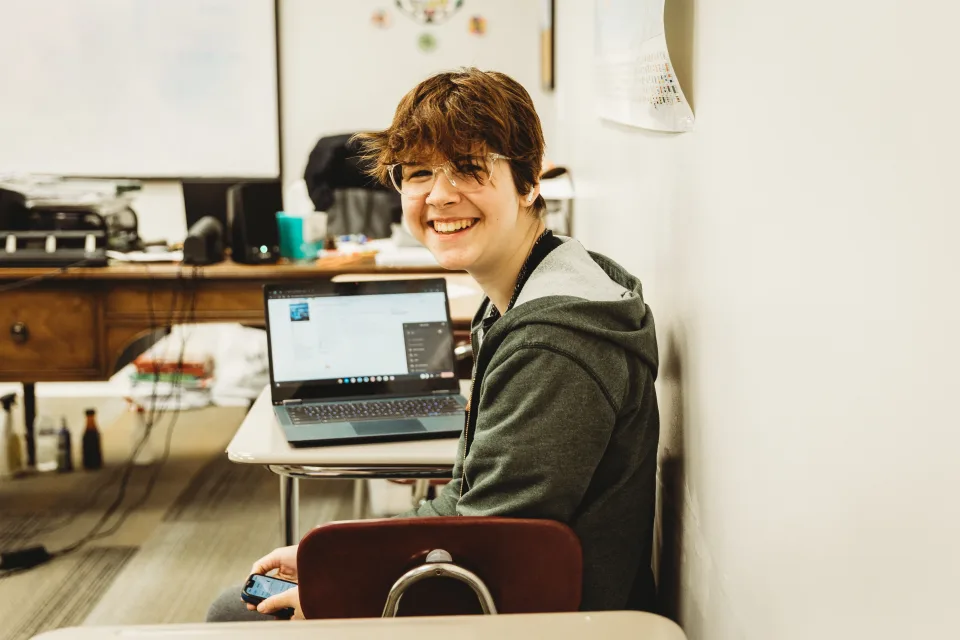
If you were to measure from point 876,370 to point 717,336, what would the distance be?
1.53 feet

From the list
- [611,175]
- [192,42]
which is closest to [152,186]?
[192,42]

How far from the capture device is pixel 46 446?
356cm

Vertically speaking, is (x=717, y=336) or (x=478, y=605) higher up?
(x=717, y=336)

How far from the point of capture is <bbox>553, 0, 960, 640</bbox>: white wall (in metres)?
0.52

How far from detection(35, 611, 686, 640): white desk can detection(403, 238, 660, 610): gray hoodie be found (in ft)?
0.70

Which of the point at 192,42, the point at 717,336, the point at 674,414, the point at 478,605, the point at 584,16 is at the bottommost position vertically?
the point at 478,605

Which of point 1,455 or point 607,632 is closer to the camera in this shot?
point 607,632

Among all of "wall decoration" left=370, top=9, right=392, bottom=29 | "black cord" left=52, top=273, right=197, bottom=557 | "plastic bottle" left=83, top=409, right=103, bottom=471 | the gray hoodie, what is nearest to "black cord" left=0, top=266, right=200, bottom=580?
"black cord" left=52, top=273, right=197, bottom=557

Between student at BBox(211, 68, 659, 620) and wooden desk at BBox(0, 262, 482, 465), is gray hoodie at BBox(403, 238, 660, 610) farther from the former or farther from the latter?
wooden desk at BBox(0, 262, 482, 465)

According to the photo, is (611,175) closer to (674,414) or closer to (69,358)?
(674,414)

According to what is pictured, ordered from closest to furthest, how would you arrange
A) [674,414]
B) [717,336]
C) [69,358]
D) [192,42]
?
[717,336] < [674,414] < [69,358] < [192,42]

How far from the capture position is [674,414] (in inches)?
53.6

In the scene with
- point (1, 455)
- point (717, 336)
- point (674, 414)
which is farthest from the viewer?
point (1, 455)

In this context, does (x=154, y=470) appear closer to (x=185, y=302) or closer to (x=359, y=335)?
(x=185, y=302)
